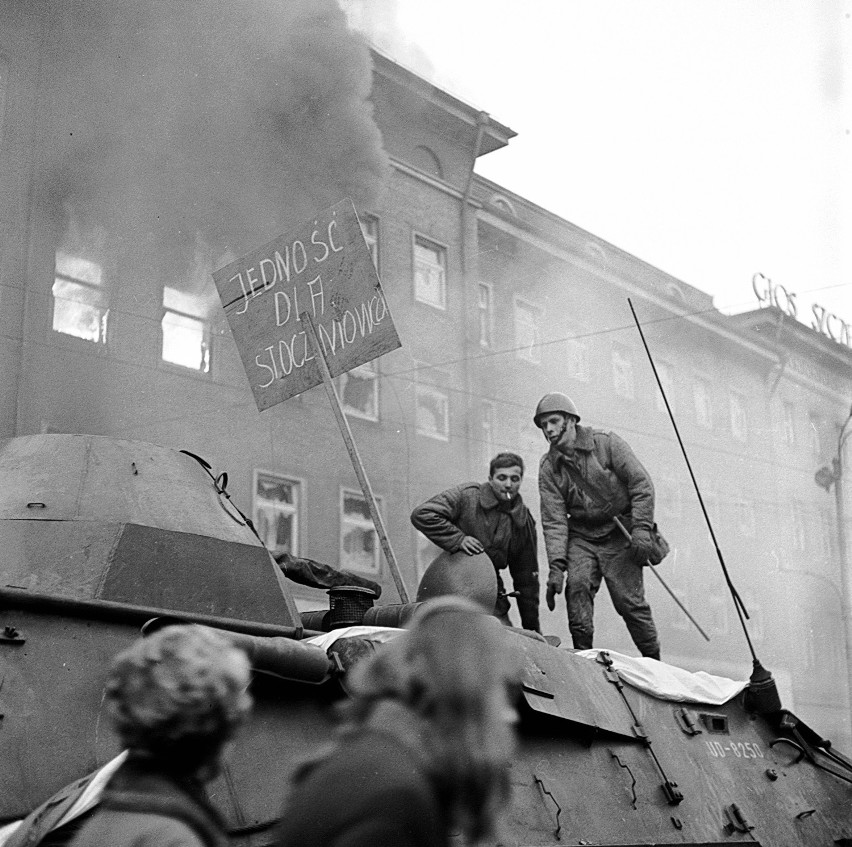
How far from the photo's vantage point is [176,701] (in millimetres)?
2238

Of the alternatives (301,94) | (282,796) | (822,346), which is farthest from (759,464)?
(282,796)

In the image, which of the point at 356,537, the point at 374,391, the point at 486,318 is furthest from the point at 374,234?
the point at 356,537

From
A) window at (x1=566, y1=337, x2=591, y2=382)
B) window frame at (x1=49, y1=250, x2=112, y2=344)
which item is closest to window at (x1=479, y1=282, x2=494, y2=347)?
window at (x1=566, y1=337, x2=591, y2=382)

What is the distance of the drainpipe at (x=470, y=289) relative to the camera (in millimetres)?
23348

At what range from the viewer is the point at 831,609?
3038 cm

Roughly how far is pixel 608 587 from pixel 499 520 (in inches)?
28.9

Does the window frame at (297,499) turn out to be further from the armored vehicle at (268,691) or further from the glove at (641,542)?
the armored vehicle at (268,691)

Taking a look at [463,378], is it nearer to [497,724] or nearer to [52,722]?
[52,722]

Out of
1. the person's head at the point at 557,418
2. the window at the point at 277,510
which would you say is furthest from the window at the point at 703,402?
the person's head at the point at 557,418

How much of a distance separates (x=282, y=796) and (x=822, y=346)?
25.3m

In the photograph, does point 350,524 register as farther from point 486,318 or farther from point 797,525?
point 797,525

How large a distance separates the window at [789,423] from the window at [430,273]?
8.78 metres

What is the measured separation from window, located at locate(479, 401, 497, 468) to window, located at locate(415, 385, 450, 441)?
0.84m

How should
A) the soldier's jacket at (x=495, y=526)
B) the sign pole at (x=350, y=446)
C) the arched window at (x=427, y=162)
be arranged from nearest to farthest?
1. the sign pole at (x=350, y=446)
2. the soldier's jacket at (x=495, y=526)
3. the arched window at (x=427, y=162)
